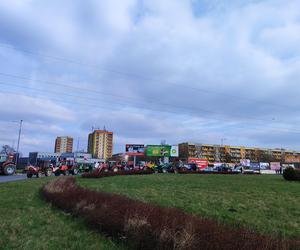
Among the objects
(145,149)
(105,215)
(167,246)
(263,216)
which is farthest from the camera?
(145,149)

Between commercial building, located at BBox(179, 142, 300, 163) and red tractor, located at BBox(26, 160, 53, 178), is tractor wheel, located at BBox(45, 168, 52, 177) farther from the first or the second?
commercial building, located at BBox(179, 142, 300, 163)

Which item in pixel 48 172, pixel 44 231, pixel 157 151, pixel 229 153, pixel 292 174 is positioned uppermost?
pixel 229 153

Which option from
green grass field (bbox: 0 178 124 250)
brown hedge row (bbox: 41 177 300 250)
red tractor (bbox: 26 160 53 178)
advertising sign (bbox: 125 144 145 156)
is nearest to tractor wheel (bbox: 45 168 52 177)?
red tractor (bbox: 26 160 53 178)

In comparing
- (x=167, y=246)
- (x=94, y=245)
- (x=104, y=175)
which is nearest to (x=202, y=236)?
(x=167, y=246)

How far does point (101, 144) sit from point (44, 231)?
142651 mm

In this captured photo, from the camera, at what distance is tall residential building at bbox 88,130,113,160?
481 feet

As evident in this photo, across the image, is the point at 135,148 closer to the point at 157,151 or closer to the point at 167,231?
the point at 157,151

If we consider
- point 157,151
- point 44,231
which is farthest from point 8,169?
point 157,151

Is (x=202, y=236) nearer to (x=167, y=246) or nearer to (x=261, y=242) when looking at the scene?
(x=167, y=246)

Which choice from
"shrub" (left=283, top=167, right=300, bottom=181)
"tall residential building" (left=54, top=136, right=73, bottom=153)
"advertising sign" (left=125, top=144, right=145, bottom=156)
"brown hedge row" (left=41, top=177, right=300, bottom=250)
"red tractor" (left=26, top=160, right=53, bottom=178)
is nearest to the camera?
"brown hedge row" (left=41, top=177, right=300, bottom=250)

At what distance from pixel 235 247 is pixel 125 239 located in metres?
2.49

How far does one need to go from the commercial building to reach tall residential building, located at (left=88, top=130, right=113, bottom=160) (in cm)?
3382

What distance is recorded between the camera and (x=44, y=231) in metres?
7.97

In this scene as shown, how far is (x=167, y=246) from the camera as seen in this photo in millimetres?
5453
